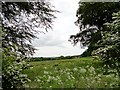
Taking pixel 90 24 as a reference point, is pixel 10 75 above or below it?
below

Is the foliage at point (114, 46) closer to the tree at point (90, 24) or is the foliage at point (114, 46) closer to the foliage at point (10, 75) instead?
the foliage at point (10, 75)

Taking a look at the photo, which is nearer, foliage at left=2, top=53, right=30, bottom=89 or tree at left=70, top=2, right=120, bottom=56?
foliage at left=2, top=53, right=30, bottom=89

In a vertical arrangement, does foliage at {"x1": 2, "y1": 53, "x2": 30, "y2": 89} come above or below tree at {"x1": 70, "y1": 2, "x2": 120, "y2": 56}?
below

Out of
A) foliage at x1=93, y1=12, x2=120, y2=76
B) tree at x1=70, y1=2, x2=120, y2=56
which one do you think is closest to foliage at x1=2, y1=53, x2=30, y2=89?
foliage at x1=93, y1=12, x2=120, y2=76

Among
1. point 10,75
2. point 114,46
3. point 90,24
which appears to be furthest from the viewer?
point 90,24

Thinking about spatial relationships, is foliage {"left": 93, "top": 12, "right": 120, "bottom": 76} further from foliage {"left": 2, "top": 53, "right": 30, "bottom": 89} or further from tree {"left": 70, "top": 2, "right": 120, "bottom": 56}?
tree {"left": 70, "top": 2, "right": 120, "bottom": 56}

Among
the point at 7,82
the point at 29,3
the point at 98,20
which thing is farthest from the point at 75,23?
the point at 7,82

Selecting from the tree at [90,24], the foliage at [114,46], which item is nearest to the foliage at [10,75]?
the foliage at [114,46]

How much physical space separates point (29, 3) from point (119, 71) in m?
9.00

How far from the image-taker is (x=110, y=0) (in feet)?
101

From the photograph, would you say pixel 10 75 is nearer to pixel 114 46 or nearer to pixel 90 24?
pixel 114 46

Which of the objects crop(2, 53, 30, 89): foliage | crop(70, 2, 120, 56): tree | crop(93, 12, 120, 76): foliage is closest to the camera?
crop(2, 53, 30, 89): foliage

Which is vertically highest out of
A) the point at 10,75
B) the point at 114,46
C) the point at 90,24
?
the point at 90,24

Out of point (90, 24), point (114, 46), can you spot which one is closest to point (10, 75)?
point (114, 46)
